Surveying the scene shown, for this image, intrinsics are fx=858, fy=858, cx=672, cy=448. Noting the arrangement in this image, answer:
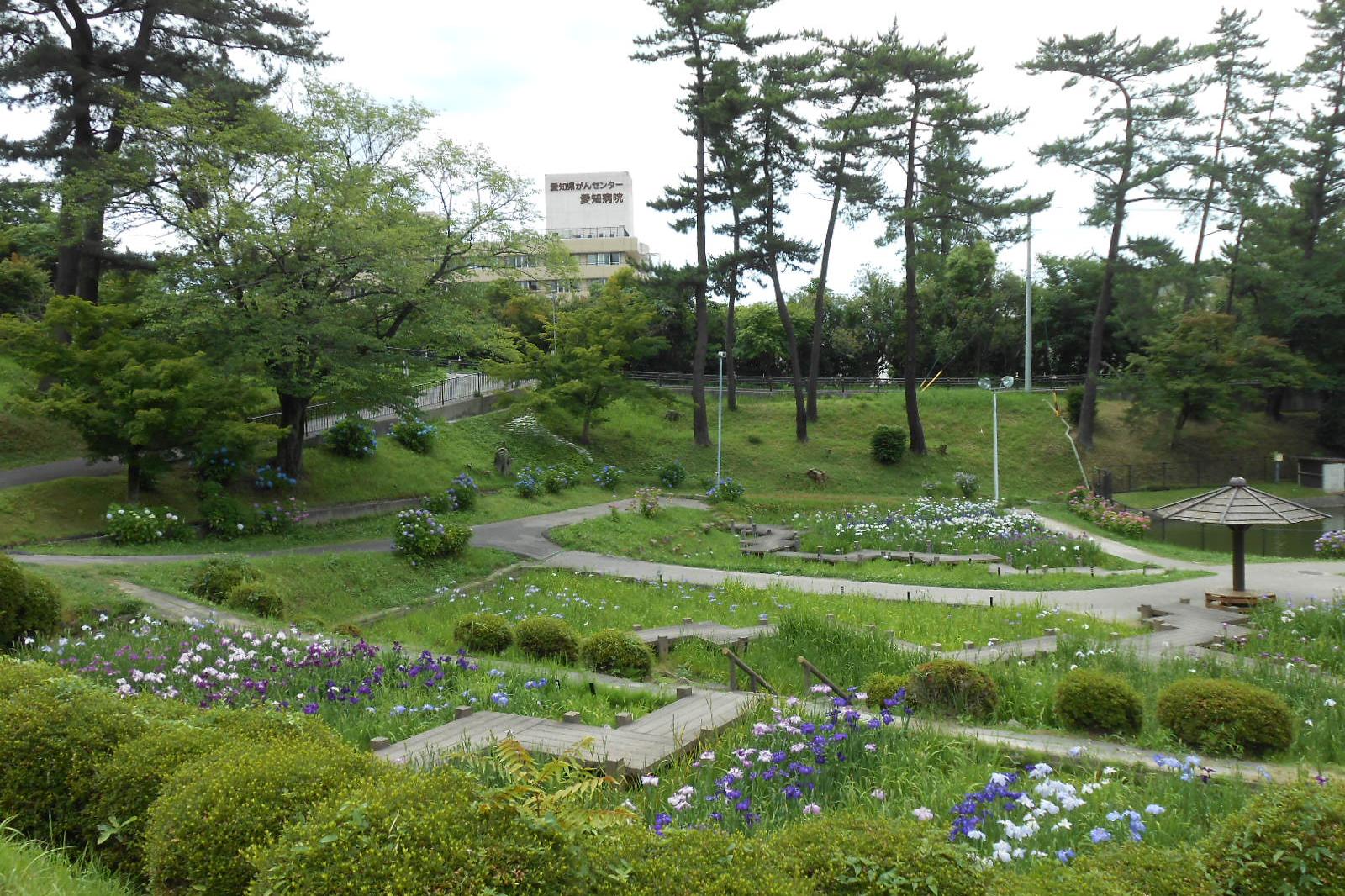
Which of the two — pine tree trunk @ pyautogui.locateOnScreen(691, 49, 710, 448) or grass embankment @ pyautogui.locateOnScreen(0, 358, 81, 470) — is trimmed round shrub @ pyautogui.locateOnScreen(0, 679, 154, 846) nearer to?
grass embankment @ pyautogui.locateOnScreen(0, 358, 81, 470)

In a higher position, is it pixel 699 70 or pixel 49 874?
pixel 699 70

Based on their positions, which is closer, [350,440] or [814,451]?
[350,440]

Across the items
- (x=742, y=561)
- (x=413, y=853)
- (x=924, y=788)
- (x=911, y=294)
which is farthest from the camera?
(x=911, y=294)

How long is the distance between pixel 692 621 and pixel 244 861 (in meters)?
8.14

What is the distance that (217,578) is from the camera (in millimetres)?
11422

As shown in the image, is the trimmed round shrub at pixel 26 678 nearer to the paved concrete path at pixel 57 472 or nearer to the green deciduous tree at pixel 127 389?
the green deciduous tree at pixel 127 389

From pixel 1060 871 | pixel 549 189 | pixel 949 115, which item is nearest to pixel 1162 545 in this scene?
pixel 949 115

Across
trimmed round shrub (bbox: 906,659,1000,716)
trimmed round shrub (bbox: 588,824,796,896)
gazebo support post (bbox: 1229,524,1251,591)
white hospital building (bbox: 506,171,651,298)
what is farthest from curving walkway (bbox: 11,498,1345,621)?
white hospital building (bbox: 506,171,651,298)

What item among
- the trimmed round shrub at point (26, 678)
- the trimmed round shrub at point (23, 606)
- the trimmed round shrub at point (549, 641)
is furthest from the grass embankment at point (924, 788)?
the trimmed round shrub at point (23, 606)

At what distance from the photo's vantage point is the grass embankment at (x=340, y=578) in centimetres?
1145

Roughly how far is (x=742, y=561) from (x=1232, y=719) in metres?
12.0

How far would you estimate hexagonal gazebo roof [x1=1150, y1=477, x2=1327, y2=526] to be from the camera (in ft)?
37.3

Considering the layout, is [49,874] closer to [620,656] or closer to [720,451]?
[620,656]

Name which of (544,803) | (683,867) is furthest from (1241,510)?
(544,803)
